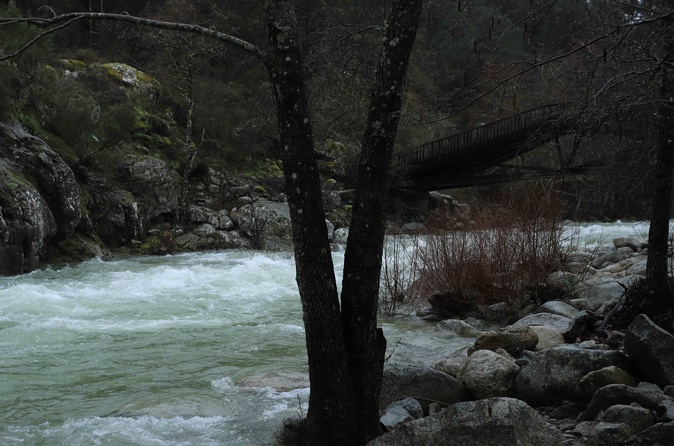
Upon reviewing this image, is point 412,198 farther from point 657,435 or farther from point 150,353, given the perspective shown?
point 657,435

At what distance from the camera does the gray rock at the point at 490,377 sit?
15.0 ft

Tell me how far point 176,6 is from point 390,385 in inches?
719

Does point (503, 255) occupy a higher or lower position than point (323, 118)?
lower

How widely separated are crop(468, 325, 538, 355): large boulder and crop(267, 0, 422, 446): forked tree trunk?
2235mm

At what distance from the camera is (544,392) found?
431 centimetres

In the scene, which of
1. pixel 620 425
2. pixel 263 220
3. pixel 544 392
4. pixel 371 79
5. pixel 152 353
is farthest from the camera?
pixel 263 220

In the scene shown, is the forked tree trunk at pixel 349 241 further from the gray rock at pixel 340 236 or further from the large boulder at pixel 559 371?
the gray rock at pixel 340 236

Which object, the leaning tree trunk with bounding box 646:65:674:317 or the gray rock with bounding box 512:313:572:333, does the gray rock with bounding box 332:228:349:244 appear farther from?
the leaning tree trunk with bounding box 646:65:674:317

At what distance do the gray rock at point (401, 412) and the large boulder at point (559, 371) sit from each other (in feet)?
2.43

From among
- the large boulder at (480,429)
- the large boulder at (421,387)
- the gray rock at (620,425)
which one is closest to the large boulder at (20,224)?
the large boulder at (421,387)

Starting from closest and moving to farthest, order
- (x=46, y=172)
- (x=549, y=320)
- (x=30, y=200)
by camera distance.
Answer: (x=549, y=320), (x=30, y=200), (x=46, y=172)

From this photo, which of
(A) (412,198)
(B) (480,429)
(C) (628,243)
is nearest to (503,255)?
(B) (480,429)

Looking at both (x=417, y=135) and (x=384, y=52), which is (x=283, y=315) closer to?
(x=384, y=52)

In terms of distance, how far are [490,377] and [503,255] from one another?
143 inches
